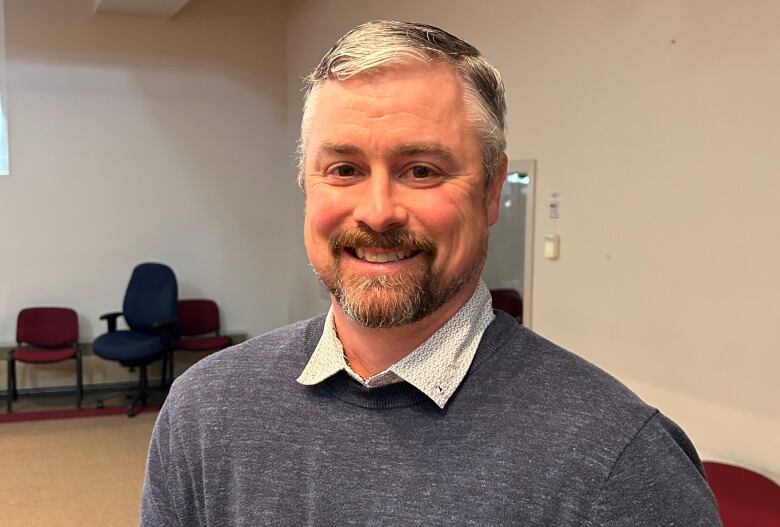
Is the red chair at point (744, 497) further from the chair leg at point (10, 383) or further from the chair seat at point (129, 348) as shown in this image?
the chair leg at point (10, 383)

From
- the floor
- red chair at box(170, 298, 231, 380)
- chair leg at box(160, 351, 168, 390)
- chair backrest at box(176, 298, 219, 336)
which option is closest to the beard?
the floor

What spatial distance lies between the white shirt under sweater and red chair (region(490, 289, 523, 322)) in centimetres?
244

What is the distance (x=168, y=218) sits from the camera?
6.05m

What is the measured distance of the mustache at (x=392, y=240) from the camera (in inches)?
38.2

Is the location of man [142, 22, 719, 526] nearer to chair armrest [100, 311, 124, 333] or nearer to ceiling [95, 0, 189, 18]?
chair armrest [100, 311, 124, 333]

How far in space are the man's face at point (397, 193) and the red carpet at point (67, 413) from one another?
4.84 meters

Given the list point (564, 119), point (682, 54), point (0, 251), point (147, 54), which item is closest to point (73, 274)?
point (0, 251)

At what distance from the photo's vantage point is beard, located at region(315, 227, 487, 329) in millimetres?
977

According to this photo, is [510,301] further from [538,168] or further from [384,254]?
[384,254]

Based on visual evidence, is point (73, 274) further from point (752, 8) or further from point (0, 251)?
point (752, 8)

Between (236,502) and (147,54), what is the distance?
18.3 feet

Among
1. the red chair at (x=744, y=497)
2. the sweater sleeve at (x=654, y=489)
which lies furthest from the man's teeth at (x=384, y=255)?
the red chair at (x=744, y=497)

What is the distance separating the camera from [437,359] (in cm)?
100

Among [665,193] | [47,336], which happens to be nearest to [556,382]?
[665,193]
